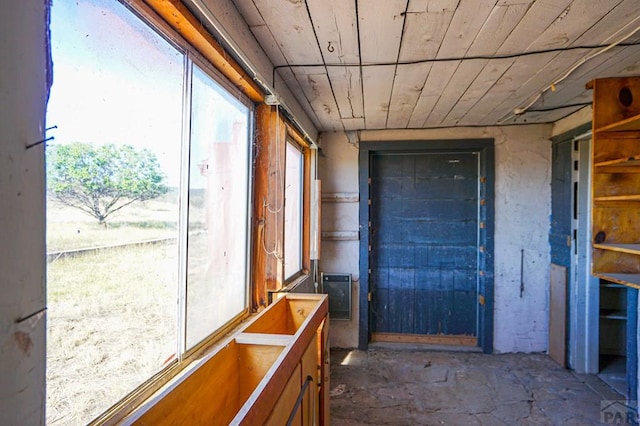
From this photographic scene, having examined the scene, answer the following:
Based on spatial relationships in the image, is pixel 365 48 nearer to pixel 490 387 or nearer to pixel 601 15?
pixel 601 15

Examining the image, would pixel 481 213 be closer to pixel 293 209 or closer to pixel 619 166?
pixel 619 166

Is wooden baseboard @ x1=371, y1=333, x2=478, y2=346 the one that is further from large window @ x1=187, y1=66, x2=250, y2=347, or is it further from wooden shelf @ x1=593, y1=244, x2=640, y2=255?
Result: large window @ x1=187, y1=66, x2=250, y2=347

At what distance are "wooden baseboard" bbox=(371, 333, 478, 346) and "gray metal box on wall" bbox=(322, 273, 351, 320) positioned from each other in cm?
45

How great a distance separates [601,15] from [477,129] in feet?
5.93

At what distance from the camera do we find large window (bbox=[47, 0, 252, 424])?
68cm

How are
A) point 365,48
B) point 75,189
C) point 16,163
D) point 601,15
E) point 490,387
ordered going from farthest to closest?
point 490,387
point 365,48
point 601,15
point 75,189
point 16,163

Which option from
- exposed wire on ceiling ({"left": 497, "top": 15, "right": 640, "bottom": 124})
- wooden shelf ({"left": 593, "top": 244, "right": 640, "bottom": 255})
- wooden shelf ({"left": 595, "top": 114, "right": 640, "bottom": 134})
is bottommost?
wooden shelf ({"left": 593, "top": 244, "right": 640, "bottom": 255})

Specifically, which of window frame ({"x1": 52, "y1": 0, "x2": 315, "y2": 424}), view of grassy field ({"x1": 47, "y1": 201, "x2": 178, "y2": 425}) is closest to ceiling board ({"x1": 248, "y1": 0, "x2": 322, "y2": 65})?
window frame ({"x1": 52, "y1": 0, "x2": 315, "y2": 424})

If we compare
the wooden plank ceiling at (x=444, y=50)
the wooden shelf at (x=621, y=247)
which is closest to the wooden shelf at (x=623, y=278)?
the wooden shelf at (x=621, y=247)

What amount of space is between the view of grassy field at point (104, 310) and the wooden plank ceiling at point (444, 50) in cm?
103

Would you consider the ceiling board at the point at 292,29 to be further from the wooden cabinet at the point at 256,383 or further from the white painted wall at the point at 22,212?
the wooden cabinet at the point at 256,383

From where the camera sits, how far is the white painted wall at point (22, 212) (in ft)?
1.47

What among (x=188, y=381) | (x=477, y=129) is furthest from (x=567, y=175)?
(x=188, y=381)

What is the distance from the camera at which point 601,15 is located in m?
1.32
